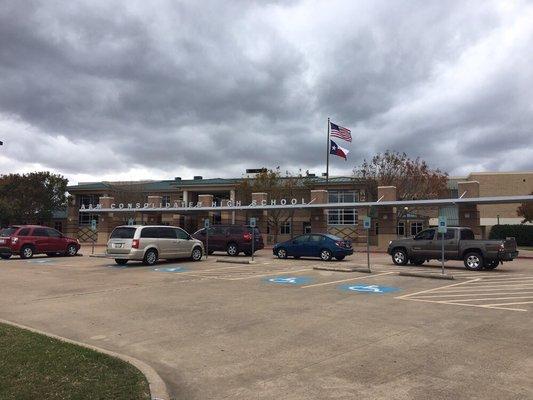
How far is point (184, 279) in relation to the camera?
1591 cm

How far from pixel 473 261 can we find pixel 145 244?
1354cm

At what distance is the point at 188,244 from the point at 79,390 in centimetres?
1830

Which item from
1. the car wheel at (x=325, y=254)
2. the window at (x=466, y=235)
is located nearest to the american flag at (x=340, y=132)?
the car wheel at (x=325, y=254)

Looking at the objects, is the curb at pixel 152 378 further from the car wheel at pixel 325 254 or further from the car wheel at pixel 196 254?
the car wheel at pixel 325 254

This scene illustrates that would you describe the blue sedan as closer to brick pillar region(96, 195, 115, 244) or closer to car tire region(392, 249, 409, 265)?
car tire region(392, 249, 409, 265)

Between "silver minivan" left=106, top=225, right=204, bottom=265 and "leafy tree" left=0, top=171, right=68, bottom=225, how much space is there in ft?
115

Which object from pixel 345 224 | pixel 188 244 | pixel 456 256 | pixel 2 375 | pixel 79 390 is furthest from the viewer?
pixel 345 224

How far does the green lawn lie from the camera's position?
4.93m

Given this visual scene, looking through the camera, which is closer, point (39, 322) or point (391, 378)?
point (391, 378)

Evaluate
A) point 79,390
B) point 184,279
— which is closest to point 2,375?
point 79,390

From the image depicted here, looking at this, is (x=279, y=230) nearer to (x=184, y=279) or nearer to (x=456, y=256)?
(x=456, y=256)

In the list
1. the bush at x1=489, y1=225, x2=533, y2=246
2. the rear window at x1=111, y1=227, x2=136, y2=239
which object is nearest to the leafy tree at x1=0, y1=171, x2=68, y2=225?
the rear window at x1=111, y1=227, x2=136, y2=239

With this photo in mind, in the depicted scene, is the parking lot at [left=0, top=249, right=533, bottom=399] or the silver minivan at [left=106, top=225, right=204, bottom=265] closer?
the parking lot at [left=0, top=249, right=533, bottom=399]

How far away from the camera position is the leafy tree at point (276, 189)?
159ft
